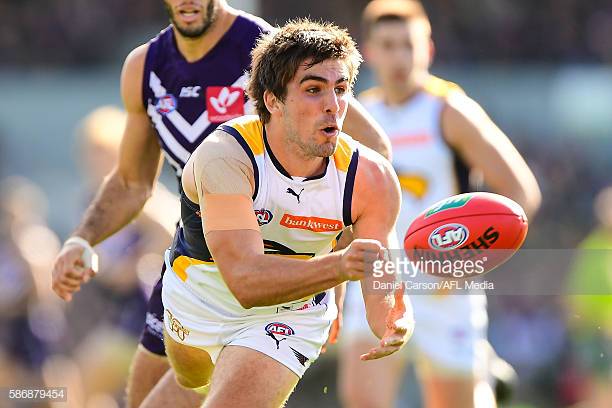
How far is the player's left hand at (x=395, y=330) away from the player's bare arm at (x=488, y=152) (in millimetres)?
2520

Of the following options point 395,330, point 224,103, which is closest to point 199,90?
point 224,103

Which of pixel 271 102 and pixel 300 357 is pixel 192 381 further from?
pixel 271 102

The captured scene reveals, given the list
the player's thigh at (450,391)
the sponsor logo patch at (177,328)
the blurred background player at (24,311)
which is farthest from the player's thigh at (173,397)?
the blurred background player at (24,311)

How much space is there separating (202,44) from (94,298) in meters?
4.28

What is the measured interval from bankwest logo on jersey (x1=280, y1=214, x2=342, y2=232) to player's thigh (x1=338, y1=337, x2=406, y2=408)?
7.79 ft

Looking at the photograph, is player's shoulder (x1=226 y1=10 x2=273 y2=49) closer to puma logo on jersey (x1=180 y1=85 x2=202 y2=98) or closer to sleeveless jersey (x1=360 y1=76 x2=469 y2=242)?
puma logo on jersey (x1=180 y1=85 x2=202 y2=98)

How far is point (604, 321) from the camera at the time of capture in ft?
31.2

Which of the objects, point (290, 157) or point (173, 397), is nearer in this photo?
point (290, 157)

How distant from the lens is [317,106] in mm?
4688

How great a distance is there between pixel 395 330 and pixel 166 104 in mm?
1906

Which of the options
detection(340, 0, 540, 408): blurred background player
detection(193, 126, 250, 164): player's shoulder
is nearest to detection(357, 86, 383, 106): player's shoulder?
detection(340, 0, 540, 408): blurred background player

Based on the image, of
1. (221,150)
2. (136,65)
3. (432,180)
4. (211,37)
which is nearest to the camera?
(221,150)

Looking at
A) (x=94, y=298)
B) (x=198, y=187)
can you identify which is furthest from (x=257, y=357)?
(x=94, y=298)

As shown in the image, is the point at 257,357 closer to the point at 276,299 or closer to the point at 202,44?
the point at 276,299
